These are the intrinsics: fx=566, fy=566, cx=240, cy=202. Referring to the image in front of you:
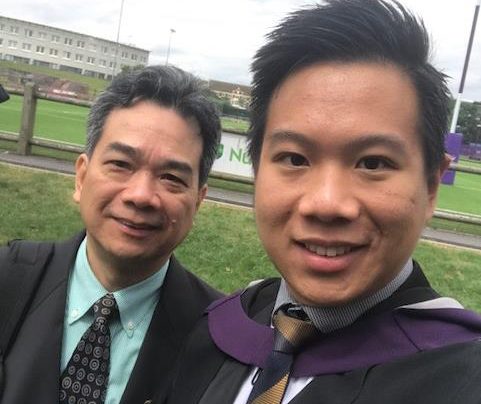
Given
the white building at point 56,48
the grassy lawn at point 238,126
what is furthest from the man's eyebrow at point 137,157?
the white building at point 56,48

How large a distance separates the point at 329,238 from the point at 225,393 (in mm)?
504

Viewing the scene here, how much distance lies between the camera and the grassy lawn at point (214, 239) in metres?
5.02

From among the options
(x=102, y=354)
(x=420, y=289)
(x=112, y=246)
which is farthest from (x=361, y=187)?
(x=102, y=354)

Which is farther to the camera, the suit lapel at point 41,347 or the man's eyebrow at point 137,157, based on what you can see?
the man's eyebrow at point 137,157

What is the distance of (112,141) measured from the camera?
1.96m

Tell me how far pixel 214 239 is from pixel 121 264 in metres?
Answer: 3.77

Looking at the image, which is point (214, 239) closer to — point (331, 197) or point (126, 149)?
point (126, 149)

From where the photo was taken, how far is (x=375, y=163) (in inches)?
45.8

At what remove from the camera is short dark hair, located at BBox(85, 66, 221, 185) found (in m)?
2.00

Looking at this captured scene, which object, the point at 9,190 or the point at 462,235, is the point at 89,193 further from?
the point at 462,235

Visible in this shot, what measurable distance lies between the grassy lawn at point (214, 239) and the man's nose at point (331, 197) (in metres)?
3.57

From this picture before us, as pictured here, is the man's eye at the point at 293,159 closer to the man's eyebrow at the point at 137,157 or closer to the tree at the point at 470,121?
the man's eyebrow at the point at 137,157

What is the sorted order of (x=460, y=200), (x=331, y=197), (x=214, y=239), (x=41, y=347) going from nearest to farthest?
(x=331, y=197), (x=41, y=347), (x=214, y=239), (x=460, y=200)

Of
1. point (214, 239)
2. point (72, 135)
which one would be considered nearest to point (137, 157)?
point (214, 239)
